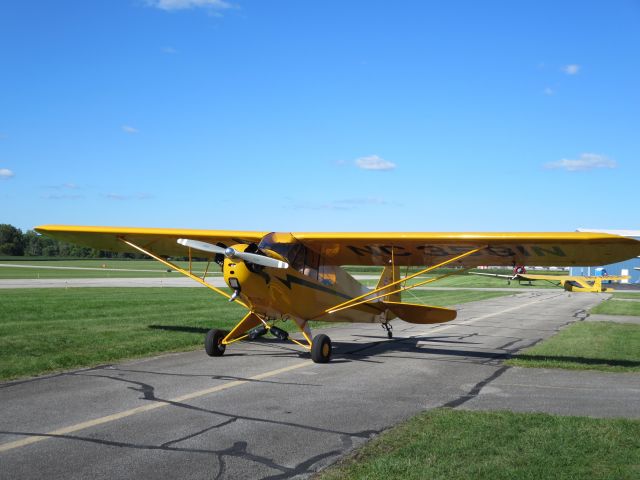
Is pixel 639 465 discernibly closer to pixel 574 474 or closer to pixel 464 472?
pixel 574 474

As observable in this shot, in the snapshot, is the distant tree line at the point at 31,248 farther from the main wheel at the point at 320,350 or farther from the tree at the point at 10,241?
the main wheel at the point at 320,350

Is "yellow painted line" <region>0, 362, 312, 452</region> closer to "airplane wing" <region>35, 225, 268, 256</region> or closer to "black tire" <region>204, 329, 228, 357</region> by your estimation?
"black tire" <region>204, 329, 228, 357</region>

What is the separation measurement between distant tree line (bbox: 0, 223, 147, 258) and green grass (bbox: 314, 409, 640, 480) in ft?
396

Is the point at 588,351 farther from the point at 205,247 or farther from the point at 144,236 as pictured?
the point at 144,236

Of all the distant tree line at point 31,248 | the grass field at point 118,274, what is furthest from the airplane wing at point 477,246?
the distant tree line at point 31,248

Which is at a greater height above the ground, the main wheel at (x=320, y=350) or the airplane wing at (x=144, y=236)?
the airplane wing at (x=144, y=236)

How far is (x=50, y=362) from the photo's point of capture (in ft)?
35.7

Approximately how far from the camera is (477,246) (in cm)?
1259

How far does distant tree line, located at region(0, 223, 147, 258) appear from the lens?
134m

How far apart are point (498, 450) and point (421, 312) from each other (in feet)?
26.4

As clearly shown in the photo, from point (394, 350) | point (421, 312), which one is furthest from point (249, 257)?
point (394, 350)

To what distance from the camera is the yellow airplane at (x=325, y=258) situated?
37.2ft

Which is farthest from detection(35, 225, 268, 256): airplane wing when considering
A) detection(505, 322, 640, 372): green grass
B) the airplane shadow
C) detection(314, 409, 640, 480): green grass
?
detection(314, 409, 640, 480): green grass

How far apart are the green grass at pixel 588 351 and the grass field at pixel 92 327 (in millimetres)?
7257
